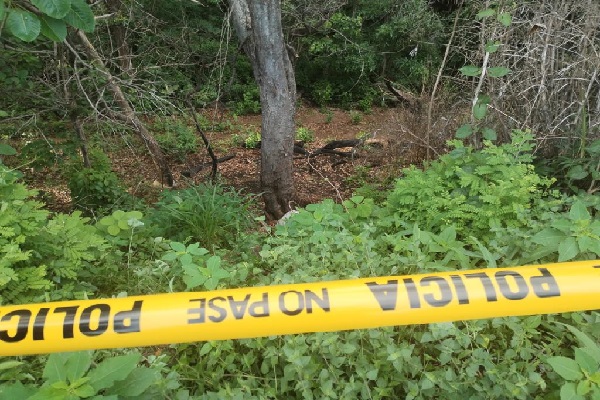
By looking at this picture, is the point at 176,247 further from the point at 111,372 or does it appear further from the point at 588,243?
the point at 588,243

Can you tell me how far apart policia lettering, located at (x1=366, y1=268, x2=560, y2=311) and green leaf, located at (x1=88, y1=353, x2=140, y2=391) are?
790mm

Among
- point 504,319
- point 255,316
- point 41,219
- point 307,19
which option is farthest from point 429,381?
point 307,19

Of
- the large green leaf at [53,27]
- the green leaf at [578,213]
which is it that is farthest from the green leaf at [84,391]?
the green leaf at [578,213]

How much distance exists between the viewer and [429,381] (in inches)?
60.6

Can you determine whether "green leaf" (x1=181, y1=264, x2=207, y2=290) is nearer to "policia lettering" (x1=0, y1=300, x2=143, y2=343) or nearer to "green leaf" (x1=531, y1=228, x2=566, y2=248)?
"policia lettering" (x1=0, y1=300, x2=143, y2=343)

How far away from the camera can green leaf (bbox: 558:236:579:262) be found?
1.94 m

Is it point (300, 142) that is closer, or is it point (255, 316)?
point (255, 316)

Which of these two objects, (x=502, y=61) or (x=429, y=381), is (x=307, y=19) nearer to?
(x=502, y=61)

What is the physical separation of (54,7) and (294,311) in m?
1.68

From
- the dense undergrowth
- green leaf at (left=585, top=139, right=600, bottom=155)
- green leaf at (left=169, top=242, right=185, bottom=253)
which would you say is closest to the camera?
the dense undergrowth

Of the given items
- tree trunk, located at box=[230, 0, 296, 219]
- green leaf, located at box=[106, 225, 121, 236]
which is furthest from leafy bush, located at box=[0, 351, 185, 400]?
tree trunk, located at box=[230, 0, 296, 219]

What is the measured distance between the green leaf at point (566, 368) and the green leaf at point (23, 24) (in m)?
2.41

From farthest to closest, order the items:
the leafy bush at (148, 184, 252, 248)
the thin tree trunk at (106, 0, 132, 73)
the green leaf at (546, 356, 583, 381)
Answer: the thin tree trunk at (106, 0, 132, 73) → the leafy bush at (148, 184, 252, 248) → the green leaf at (546, 356, 583, 381)

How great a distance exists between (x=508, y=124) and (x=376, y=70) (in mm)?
9699
